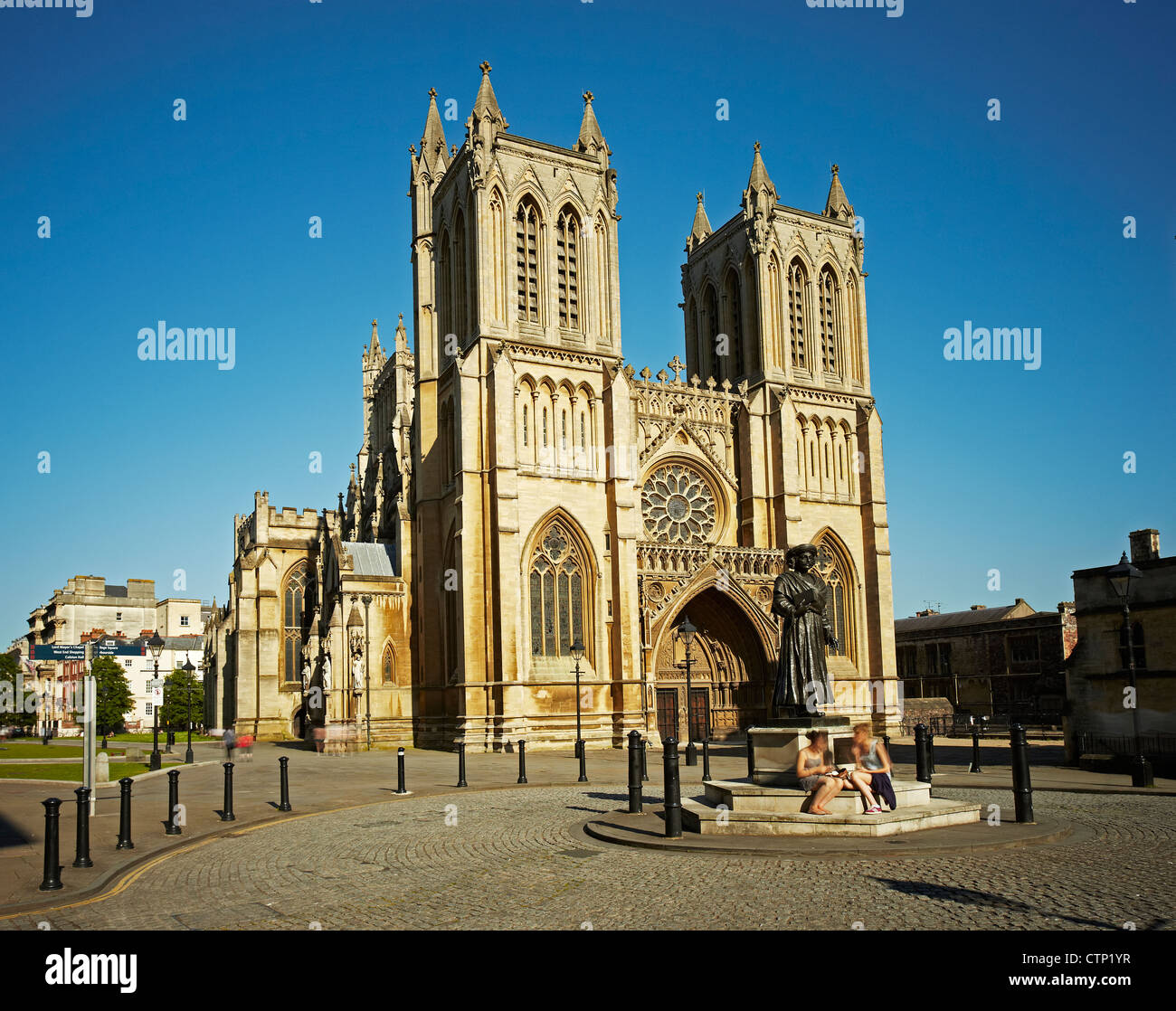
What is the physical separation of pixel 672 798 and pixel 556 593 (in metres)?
24.7

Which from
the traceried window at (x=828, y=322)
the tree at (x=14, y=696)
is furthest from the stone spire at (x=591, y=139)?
the tree at (x=14, y=696)

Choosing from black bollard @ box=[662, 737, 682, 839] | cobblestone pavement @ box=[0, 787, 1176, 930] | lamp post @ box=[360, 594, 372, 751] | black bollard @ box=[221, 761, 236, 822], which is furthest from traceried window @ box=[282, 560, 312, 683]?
black bollard @ box=[662, 737, 682, 839]

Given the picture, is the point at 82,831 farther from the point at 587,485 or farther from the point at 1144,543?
the point at 1144,543

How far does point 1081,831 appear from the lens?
491 inches

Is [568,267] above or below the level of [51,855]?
above

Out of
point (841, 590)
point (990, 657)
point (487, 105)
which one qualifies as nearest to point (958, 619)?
point (990, 657)

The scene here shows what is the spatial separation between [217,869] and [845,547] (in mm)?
36377

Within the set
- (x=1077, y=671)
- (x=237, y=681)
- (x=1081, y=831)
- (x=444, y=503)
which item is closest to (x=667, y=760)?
(x=1081, y=831)

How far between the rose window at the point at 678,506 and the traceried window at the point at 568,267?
24.5 feet

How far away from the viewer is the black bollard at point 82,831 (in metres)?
11.2

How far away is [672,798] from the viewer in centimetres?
1225

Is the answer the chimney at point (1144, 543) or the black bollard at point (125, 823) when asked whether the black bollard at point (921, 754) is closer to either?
the black bollard at point (125, 823)

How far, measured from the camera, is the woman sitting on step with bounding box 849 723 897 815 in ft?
39.6

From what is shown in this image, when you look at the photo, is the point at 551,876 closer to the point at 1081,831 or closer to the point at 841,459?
the point at 1081,831
